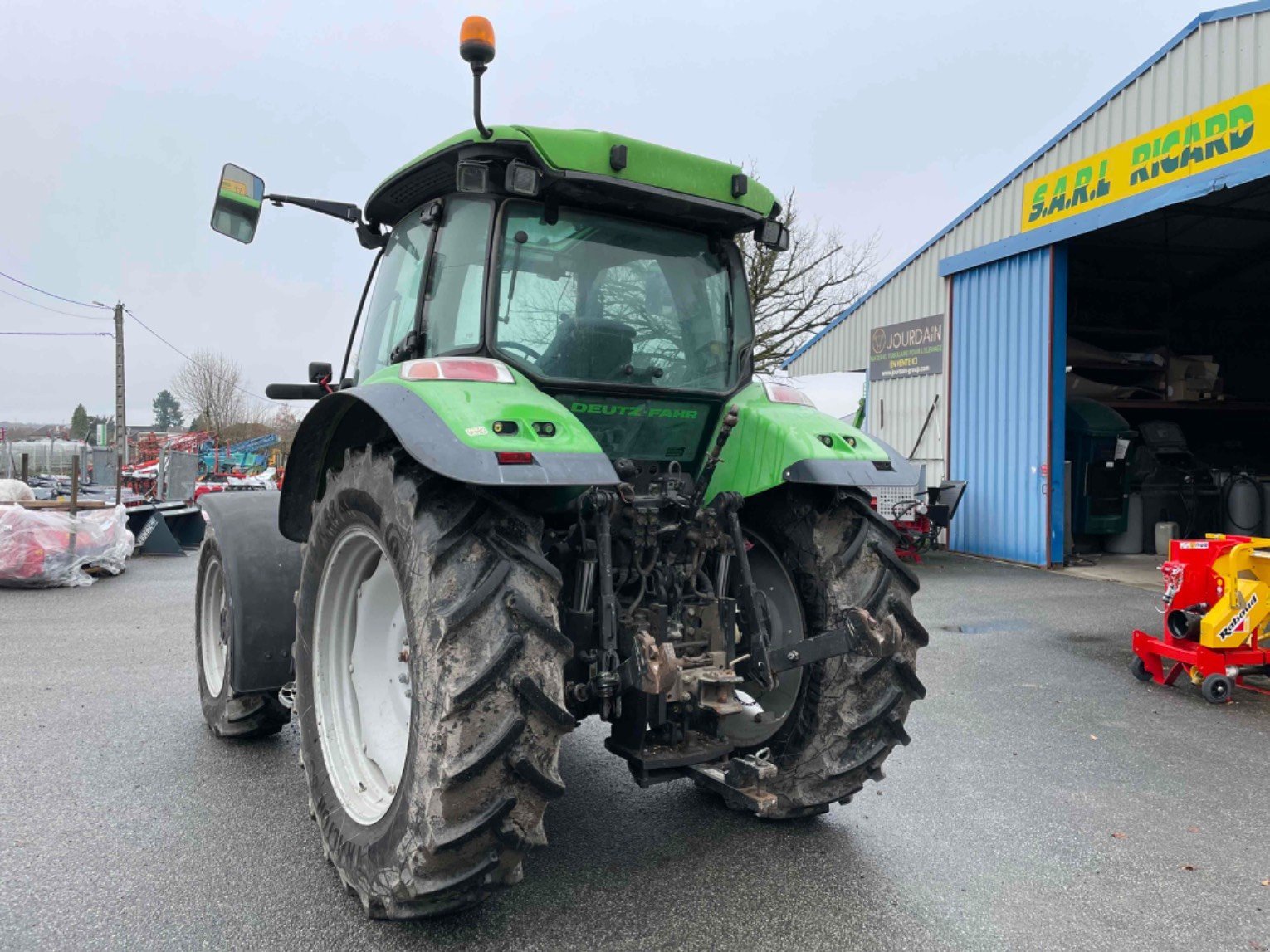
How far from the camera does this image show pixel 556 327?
3.01 m

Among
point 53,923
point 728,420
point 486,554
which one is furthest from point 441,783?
point 728,420

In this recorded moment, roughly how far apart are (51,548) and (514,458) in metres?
9.42

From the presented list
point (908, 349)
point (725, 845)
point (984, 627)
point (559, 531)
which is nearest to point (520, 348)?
point (559, 531)

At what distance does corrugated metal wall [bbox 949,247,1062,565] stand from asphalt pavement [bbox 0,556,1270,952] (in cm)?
593

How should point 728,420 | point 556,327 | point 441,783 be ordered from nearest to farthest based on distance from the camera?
point 441,783 → point 556,327 → point 728,420

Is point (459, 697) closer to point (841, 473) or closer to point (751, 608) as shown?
point (751, 608)

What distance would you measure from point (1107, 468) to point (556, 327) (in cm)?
1081

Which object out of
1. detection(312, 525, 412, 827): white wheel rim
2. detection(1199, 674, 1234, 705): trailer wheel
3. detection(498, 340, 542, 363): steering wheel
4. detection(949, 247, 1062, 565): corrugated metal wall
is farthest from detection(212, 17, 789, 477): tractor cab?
detection(949, 247, 1062, 565): corrugated metal wall

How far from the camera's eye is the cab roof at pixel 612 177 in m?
2.84

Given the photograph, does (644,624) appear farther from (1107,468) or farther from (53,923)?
(1107,468)

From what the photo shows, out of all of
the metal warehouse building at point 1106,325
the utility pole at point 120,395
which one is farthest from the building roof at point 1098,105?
the utility pole at point 120,395

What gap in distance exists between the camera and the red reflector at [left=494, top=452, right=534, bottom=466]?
2316 mm

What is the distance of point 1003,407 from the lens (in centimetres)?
1150

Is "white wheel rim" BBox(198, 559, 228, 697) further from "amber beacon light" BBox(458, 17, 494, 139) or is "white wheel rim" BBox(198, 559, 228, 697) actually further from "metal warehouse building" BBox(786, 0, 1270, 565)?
"metal warehouse building" BBox(786, 0, 1270, 565)
